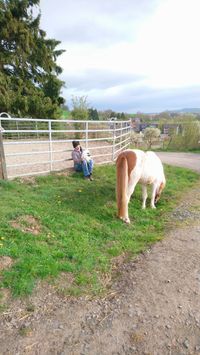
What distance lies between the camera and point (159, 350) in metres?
2.23

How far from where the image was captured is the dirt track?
2262mm

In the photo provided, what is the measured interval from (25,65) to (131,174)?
19024 millimetres

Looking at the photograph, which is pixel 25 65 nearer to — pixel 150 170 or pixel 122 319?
pixel 150 170

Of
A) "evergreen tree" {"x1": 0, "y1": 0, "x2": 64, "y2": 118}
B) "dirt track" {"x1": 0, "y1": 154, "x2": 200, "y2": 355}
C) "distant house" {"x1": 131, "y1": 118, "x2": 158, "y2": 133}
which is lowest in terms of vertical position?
"distant house" {"x1": 131, "y1": 118, "x2": 158, "y2": 133}

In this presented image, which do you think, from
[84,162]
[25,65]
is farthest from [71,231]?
[25,65]

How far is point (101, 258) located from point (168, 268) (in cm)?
91

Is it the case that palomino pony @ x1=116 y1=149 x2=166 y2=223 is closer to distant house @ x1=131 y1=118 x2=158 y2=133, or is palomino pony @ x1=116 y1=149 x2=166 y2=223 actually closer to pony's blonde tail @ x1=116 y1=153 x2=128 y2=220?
pony's blonde tail @ x1=116 y1=153 x2=128 y2=220

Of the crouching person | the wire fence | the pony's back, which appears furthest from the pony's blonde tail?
the wire fence

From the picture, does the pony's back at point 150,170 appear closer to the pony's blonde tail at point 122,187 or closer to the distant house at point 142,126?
the pony's blonde tail at point 122,187

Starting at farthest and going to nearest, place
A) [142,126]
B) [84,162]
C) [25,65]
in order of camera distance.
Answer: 1. [142,126]
2. [25,65]
3. [84,162]

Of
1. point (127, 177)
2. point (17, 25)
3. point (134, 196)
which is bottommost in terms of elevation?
point (134, 196)

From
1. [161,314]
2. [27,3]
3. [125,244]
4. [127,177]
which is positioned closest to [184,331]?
[161,314]

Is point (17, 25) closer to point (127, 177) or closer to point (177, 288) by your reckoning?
point (127, 177)

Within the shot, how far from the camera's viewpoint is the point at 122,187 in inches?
195
